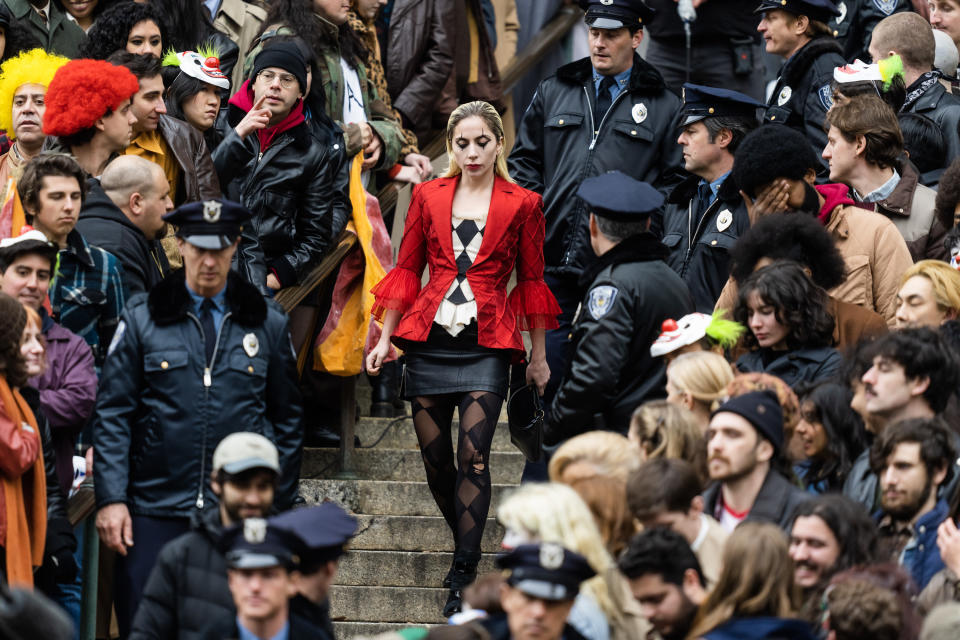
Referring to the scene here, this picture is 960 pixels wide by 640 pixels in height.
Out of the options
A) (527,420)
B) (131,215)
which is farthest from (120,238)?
(527,420)

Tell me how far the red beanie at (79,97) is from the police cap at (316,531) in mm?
3373

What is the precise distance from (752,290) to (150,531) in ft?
8.62

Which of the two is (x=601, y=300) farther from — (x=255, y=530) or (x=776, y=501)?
(x=255, y=530)

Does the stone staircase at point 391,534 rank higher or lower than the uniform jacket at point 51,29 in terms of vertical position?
lower

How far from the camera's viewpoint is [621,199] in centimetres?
761

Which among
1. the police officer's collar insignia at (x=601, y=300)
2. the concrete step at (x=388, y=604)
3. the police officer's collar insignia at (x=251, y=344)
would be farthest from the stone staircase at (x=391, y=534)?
the police officer's collar insignia at (x=251, y=344)

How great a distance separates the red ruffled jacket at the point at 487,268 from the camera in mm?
8172

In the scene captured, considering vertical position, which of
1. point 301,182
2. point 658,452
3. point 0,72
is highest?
point 0,72

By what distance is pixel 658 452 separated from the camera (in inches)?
249

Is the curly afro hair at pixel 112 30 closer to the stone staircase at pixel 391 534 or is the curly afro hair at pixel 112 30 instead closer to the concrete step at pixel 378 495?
the stone staircase at pixel 391 534

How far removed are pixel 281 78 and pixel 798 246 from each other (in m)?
2.82

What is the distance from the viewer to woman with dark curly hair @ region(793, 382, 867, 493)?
684 cm

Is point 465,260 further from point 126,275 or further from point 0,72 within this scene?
point 0,72

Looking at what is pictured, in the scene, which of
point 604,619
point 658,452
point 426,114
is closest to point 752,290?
point 658,452
